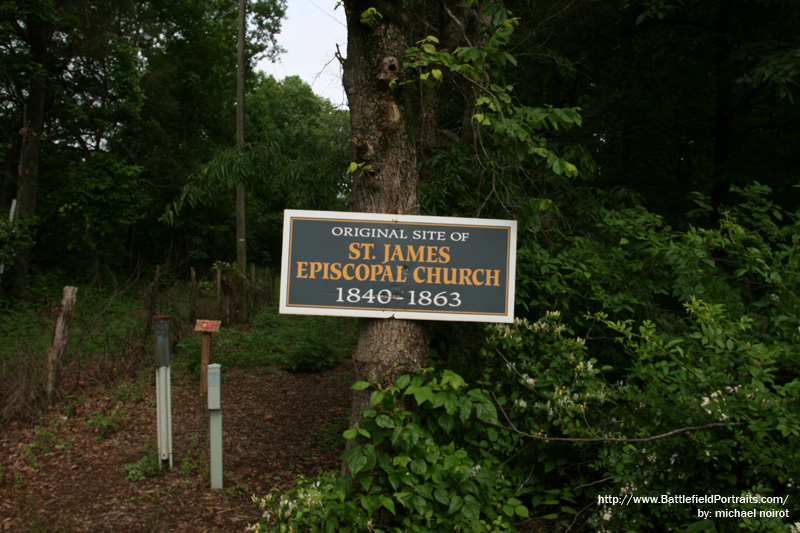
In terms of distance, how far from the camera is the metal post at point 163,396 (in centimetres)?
439

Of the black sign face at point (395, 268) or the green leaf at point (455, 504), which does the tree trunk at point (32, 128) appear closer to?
the black sign face at point (395, 268)

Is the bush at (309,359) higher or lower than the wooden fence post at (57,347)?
lower

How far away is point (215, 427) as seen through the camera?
412cm

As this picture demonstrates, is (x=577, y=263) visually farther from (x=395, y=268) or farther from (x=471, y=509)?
(x=471, y=509)

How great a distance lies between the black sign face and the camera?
3184mm

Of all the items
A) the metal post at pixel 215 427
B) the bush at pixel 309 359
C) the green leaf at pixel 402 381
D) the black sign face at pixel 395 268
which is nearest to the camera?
the green leaf at pixel 402 381

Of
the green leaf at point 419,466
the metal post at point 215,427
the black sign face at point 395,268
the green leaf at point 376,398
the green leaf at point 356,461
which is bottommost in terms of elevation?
the metal post at point 215,427

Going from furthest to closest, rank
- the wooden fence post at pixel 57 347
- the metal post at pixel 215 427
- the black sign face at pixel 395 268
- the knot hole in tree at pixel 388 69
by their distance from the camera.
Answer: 1. the wooden fence post at pixel 57 347
2. the metal post at pixel 215 427
3. the knot hole in tree at pixel 388 69
4. the black sign face at pixel 395 268

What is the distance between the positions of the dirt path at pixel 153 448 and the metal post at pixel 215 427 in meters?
0.12

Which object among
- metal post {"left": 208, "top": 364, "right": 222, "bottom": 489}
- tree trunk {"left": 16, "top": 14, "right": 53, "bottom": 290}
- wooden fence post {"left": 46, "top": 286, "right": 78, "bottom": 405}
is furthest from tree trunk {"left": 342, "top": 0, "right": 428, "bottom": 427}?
tree trunk {"left": 16, "top": 14, "right": 53, "bottom": 290}


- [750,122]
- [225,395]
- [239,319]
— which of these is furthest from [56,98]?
[750,122]

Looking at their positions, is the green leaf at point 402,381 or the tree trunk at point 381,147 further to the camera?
the tree trunk at point 381,147

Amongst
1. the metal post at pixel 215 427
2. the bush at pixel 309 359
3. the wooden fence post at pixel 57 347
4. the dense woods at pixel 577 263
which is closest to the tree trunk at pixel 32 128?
the wooden fence post at pixel 57 347

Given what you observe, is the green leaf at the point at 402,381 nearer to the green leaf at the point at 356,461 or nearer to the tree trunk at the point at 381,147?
the tree trunk at the point at 381,147
